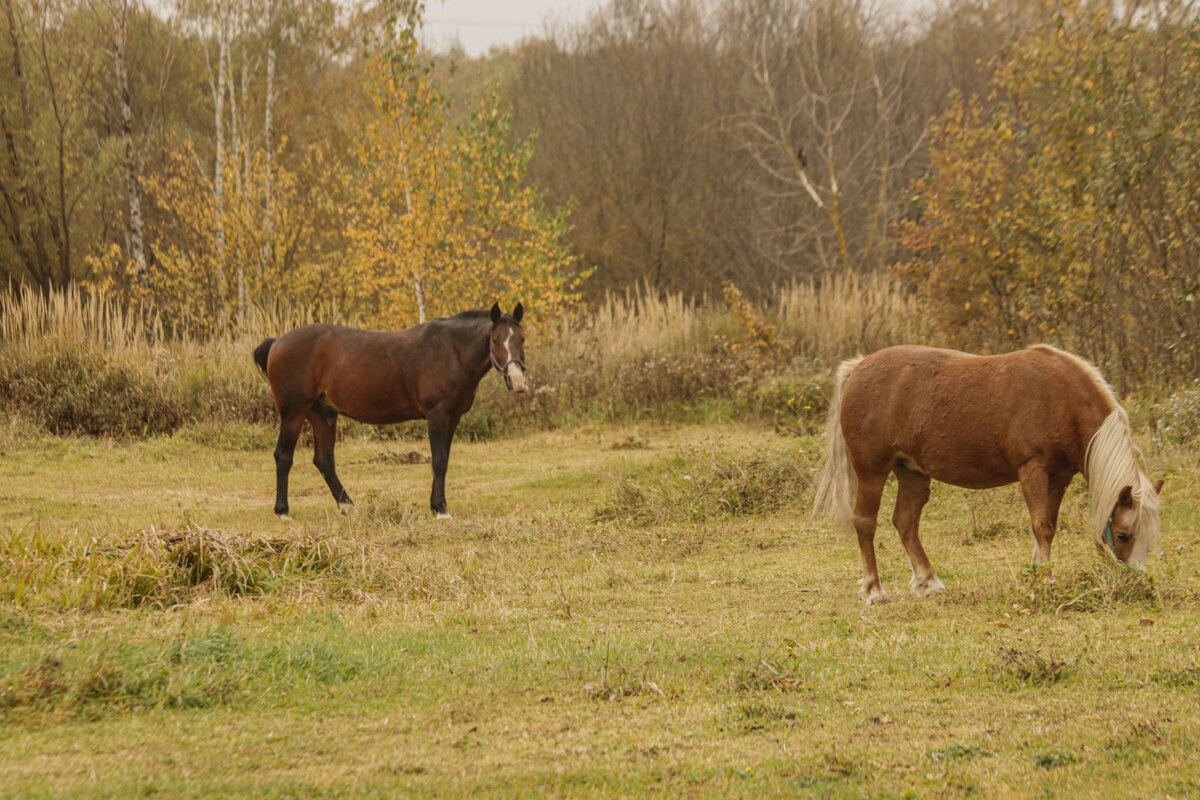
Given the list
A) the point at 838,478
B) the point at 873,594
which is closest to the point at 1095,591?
the point at 873,594

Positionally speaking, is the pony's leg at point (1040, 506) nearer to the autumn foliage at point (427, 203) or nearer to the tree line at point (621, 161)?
the tree line at point (621, 161)

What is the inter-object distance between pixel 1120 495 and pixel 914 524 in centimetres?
122

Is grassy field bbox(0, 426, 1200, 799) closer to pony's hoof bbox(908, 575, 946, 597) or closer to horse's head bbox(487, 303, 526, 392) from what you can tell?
pony's hoof bbox(908, 575, 946, 597)

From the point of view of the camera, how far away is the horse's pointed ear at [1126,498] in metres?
5.71

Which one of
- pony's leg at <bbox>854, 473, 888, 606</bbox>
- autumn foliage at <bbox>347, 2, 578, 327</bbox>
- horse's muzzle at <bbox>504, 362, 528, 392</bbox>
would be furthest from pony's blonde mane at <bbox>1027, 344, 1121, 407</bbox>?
autumn foliage at <bbox>347, 2, 578, 327</bbox>

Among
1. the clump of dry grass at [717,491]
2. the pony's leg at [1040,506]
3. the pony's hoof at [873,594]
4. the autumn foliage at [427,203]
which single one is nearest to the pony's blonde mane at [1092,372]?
the pony's leg at [1040,506]

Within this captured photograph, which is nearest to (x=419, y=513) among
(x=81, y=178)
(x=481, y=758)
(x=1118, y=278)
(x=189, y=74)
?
(x=481, y=758)

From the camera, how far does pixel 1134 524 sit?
581 centimetres

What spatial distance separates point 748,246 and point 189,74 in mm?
16364

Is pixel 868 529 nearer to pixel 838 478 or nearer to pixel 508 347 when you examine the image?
pixel 838 478

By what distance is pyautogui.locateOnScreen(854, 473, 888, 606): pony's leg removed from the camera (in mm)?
6438

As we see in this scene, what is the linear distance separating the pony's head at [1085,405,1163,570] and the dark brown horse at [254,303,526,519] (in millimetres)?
6045

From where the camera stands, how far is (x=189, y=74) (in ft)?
100

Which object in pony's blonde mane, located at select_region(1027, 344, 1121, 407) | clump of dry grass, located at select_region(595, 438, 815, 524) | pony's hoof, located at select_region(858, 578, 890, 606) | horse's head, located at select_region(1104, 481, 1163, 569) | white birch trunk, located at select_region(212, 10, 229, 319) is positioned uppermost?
white birch trunk, located at select_region(212, 10, 229, 319)
